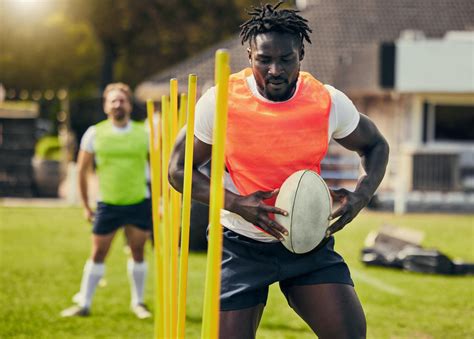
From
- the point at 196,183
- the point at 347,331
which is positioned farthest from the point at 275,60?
the point at 347,331

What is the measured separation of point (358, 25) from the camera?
3189 cm

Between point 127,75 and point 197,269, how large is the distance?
113 feet

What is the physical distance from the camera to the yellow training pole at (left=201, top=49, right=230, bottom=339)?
124 inches

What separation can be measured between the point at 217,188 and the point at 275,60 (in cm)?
105

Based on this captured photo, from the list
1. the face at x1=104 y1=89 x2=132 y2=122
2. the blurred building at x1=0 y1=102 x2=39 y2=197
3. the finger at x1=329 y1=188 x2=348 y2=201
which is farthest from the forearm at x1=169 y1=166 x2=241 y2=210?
the blurred building at x1=0 y1=102 x2=39 y2=197

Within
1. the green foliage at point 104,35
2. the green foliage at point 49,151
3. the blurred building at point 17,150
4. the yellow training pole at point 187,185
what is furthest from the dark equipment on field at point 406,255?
the green foliage at point 104,35

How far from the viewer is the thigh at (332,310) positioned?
424cm

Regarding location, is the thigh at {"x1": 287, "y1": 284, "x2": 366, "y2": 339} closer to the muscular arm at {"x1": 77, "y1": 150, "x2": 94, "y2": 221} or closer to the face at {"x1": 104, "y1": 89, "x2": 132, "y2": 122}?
the face at {"x1": 104, "y1": 89, "x2": 132, "y2": 122}

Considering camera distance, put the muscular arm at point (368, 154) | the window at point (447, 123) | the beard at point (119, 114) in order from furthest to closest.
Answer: the window at point (447, 123), the beard at point (119, 114), the muscular arm at point (368, 154)

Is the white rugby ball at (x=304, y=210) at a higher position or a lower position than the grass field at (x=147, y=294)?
higher

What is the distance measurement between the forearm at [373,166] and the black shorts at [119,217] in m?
4.40

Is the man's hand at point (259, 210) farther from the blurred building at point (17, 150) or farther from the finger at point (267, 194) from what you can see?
the blurred building at point (17, 150)

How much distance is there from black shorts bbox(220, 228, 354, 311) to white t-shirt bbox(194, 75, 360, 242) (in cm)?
5

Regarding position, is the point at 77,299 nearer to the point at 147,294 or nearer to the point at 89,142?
the point at 147,294
